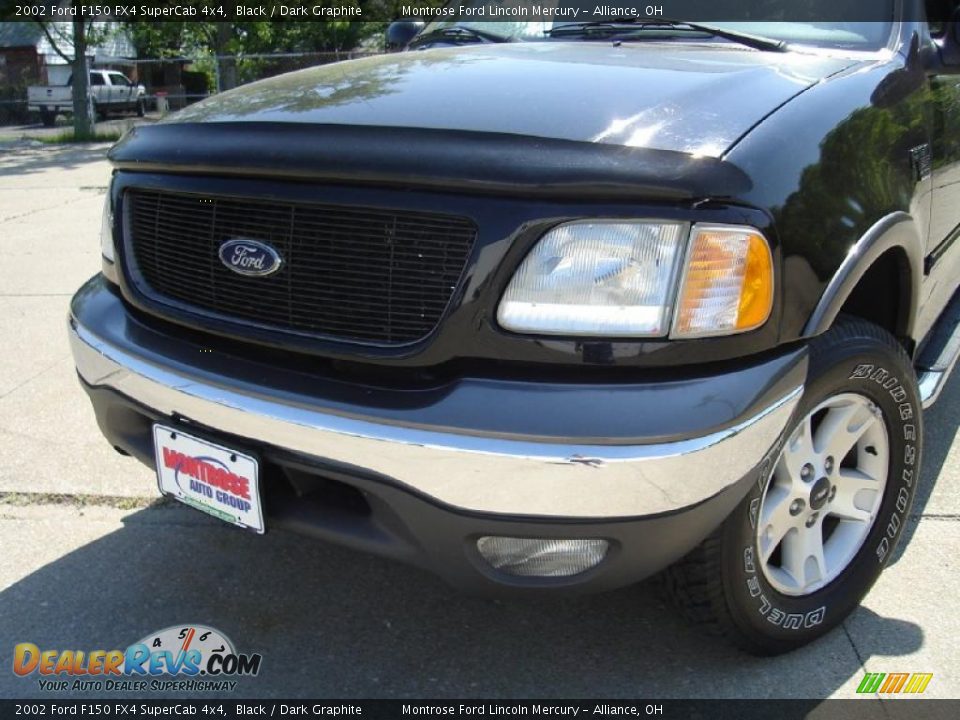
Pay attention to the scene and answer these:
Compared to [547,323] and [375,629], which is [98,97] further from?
[547,323]

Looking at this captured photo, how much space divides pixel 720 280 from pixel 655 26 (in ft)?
4.82

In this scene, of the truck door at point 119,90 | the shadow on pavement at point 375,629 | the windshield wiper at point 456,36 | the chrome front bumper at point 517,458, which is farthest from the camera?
the truck door at point 119,90

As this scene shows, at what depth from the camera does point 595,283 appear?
1782 millimetres

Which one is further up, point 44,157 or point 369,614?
point 369,614

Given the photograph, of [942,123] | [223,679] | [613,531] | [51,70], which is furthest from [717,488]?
[51,70]

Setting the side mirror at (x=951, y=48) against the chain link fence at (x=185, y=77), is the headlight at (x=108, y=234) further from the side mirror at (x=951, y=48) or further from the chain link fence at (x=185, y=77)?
the chain link fence at (x=185, y=77)

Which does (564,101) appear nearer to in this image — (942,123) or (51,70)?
(942,123)

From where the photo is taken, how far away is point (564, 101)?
2.04 meters

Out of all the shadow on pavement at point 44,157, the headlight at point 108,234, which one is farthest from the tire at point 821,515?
the shadow on pavement at point 44,157

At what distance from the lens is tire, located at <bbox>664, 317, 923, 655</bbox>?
203 centimetres

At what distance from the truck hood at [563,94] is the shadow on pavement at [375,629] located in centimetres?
108

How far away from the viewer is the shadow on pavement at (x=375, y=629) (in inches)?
88.6

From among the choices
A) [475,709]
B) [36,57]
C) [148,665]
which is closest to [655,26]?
[475,709]

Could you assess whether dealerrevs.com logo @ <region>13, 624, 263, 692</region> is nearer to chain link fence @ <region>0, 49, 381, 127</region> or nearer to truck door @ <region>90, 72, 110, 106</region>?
chain link fence @ <region>0, 49, 381, 127</region>
